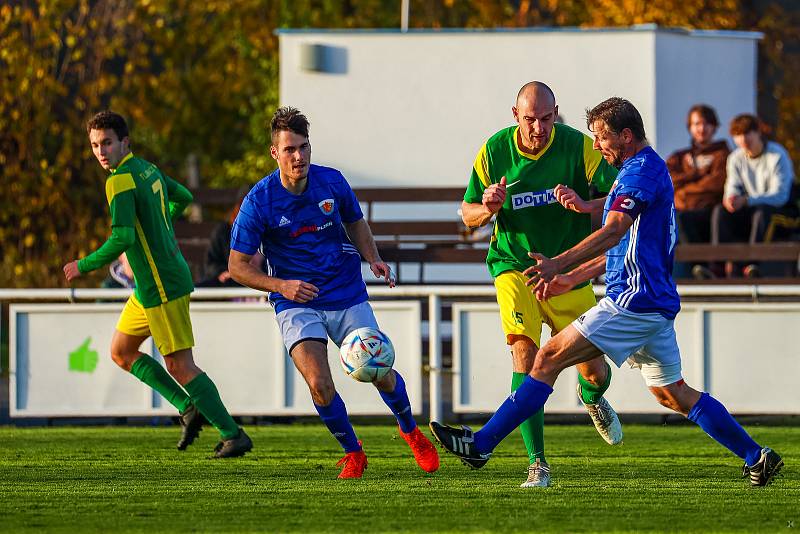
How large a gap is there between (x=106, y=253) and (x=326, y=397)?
183cm

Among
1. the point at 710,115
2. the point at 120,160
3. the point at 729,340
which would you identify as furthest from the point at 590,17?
the point at 120,160

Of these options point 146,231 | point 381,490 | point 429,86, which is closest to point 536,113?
point 381,490

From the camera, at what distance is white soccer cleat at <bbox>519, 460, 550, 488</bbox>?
845 cm

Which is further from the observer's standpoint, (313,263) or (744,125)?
(744,125)

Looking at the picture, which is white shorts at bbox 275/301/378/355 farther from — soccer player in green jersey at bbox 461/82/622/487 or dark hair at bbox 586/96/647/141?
dark hair at bbox 586/96/647/141

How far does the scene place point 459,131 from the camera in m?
17.7

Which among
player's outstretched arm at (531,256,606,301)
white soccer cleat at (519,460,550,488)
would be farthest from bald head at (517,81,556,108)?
white soccer cleat at (519,460,550,488)

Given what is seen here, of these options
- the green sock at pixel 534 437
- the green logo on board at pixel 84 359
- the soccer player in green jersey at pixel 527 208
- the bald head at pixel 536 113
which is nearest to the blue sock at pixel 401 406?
the soccer player in green jersey at pixel 527 208

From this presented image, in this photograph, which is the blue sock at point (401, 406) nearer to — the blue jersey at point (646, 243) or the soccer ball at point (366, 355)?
the soccer ball at point (366, 355)

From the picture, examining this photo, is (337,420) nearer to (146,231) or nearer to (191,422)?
(191,422)

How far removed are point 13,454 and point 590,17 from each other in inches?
584

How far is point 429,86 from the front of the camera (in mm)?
17719

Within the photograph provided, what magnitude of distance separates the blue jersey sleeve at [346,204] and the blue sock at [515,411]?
1.57 metres

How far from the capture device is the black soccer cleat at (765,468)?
821 centimetres
